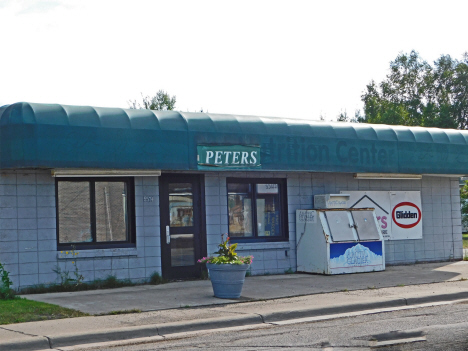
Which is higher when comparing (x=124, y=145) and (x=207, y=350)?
(x=124, y=145)

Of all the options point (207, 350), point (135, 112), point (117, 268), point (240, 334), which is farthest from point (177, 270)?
point (207, 350)

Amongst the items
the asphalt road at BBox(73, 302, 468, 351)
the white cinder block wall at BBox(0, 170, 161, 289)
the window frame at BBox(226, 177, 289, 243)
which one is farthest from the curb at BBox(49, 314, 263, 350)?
the window frame at BBox(226, 177, 289, 243)

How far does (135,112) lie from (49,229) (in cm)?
304

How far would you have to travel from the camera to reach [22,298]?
1188 centimetres

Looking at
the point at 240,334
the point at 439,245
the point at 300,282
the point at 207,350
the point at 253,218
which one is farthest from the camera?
the point at 439,245

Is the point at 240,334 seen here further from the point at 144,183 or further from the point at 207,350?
the point at 144,183

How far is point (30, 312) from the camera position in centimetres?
1029

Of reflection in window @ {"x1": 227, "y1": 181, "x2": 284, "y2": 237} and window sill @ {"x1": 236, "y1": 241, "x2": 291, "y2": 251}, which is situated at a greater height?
reflection in window @ {"x1": 227, "y1": 181, "x2": 284, "y2": 237}

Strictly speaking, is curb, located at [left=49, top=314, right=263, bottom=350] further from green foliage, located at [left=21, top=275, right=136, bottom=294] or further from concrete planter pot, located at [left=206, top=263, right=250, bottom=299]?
green foliage, located at [left=21, top=275, right=136, bottom=294]

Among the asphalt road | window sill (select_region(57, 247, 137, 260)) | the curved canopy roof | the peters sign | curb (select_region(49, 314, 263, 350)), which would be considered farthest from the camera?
the peters sign

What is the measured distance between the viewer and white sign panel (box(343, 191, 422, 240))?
698 inches

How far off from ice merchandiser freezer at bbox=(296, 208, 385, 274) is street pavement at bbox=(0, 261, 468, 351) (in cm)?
34

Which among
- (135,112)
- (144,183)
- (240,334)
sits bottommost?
(240,334)

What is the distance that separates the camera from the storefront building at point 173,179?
Answer: 1280cm
